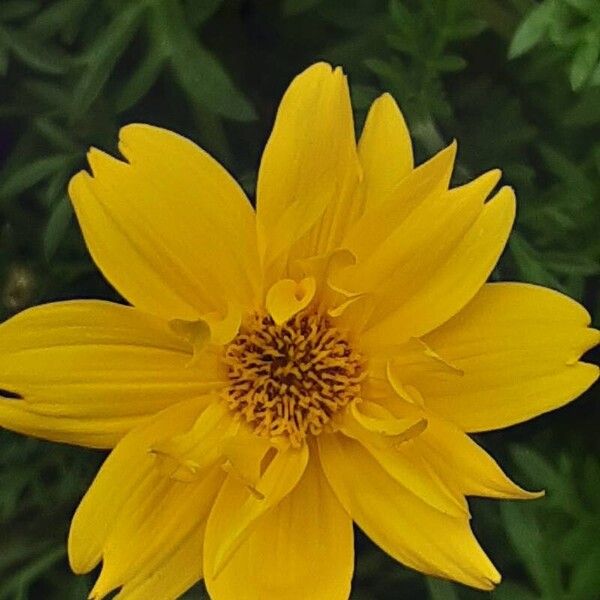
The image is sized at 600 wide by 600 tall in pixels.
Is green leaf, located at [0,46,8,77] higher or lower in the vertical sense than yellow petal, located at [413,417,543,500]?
higher

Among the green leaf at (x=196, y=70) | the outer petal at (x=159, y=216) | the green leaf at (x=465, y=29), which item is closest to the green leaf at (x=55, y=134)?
Answer: the green leaf at (x=196, y=70)

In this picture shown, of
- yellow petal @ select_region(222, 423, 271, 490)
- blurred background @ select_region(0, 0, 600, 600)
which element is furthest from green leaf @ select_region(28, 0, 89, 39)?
yellow petal @ select_region(222, 423, 271, 490)

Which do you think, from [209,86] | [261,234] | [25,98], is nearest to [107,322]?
[261,234]

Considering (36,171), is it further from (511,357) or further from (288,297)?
(511,357)

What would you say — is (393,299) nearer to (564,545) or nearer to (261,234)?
(261,234)

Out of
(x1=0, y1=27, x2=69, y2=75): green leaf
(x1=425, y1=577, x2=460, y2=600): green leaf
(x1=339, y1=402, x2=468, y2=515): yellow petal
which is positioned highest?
(x1=0, y1=27, x2=69, y2=75): green leaf

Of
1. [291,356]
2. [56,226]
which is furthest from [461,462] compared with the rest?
→ [56,226]

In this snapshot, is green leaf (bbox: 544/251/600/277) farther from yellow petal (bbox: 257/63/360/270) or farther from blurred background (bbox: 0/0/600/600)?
yellow petal (bbox: 257/63/360/270)
